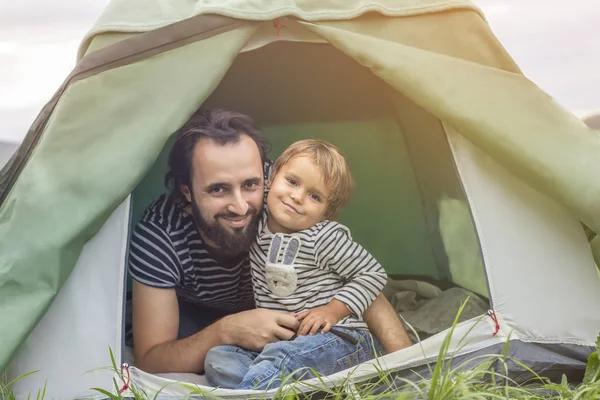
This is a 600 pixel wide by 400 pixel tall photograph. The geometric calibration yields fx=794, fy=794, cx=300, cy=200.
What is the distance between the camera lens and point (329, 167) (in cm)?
190

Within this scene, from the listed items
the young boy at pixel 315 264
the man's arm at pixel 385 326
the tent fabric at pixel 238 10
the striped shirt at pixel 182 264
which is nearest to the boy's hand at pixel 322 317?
the young boy at pixel 315 264

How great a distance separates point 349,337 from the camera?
1861 mm

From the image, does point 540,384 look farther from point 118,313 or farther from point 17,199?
point 17,199

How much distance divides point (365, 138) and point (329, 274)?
3.15 feet

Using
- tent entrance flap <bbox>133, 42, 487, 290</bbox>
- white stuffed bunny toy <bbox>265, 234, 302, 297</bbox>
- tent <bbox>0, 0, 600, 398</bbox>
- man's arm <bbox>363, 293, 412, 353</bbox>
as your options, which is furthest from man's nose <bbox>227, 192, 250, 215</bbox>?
tent entrance flap <bbox>133, 42, 487, 290</bbox>

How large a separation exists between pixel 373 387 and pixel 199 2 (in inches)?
38.4

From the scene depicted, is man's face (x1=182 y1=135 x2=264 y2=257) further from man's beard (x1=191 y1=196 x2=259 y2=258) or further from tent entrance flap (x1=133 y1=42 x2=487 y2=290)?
tent entrance flap (x1=133 y1=42 x2=487 y2=290)

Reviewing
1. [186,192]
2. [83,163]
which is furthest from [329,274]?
[83,163]

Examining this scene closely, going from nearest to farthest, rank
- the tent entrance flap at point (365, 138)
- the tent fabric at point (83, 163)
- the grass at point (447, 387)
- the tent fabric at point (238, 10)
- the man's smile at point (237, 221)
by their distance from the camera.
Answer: the grass at point (447, 387)
the tent fabric at point (83, 163)
the tent fabric at point (238, 10)
the man's smile at point (237, 221)
the tent entrance flap at point (365, 138)

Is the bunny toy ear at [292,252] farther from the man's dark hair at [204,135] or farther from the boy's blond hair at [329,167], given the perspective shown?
the man's dark hair at [204,135]

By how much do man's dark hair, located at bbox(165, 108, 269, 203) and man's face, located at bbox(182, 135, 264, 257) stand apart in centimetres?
2

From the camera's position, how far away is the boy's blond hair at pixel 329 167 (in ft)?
6.23

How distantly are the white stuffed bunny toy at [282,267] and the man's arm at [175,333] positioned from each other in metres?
0.06

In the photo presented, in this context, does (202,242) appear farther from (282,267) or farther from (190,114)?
(190,114)
